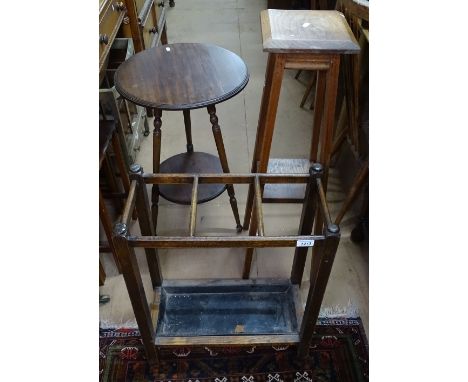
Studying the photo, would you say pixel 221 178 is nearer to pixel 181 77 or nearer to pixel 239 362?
pixel 181 77

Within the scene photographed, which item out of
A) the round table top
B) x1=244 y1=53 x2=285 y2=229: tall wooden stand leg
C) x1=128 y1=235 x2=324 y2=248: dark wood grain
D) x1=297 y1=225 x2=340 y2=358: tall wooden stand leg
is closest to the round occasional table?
the round table top

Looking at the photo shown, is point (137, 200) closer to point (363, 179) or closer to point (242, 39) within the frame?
point (363, 179)

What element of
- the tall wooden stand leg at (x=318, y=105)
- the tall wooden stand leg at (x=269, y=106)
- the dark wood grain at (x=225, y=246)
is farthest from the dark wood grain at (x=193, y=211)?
the tall wooden stand leg at (x=318, y=105)

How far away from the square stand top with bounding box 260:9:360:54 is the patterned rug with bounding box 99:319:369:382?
92 centimetres

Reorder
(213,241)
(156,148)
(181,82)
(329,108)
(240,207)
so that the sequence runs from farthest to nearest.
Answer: (240,207) → (156,148) → (181,82) → (329,108) → (213,241)

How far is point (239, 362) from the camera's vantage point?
49.4 inches

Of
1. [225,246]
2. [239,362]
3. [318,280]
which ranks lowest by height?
[239,362]

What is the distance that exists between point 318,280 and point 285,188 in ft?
1.79

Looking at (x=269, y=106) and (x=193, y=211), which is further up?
(x=269, y=106)

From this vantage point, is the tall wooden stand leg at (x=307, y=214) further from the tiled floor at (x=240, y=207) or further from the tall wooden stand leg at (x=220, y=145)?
the tall wooden stand leg at (x=220, y=145)

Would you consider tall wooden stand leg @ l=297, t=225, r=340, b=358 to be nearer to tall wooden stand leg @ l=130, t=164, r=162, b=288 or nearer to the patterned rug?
the patterned rug

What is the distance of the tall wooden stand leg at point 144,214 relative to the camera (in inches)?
42.1

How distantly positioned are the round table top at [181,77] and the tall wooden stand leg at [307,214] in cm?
39

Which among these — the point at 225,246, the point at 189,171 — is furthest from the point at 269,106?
the point at 189,171
